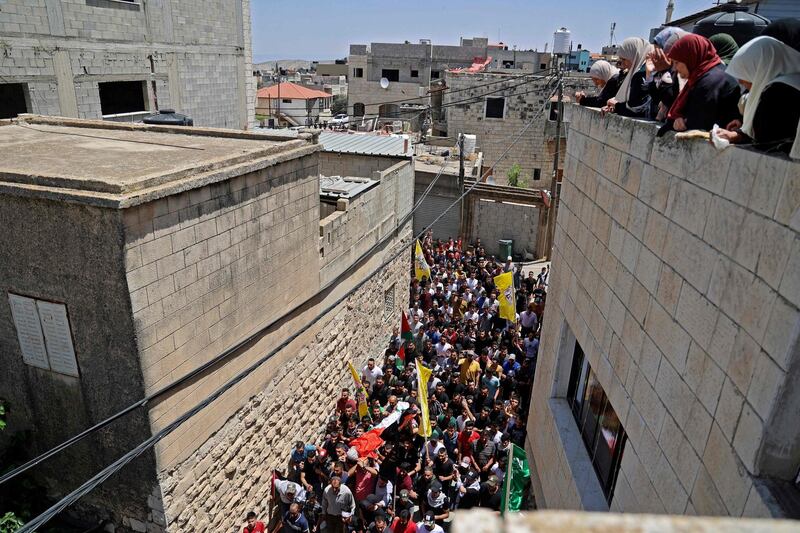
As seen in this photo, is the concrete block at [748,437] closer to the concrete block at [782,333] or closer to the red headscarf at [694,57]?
the concrete block at [782,333]

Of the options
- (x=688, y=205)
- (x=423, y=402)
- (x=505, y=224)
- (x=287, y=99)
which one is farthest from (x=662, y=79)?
(x=287, y=99)

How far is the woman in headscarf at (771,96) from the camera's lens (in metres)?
3.00

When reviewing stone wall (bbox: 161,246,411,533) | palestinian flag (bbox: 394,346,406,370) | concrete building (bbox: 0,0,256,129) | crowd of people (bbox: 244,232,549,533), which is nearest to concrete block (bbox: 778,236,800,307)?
crowd of people (bbox: 244,232,549,533)

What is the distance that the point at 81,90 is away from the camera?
44.7 ft

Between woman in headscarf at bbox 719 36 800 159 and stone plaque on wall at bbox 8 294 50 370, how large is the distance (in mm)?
7130

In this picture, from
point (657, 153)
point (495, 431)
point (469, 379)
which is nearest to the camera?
point (657, 153)

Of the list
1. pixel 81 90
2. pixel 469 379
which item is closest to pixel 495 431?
pixel 469 379

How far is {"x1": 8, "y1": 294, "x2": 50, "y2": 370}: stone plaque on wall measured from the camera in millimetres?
6488

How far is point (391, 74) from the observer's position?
152ft

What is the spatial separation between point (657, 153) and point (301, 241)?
6.12 metres

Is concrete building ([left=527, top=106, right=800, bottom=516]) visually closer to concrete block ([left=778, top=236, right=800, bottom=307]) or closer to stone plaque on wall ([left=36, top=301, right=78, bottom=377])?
concrete block ([left=778, top=236, right=800, bottom=307])

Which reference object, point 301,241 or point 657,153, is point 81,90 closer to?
point 301,241

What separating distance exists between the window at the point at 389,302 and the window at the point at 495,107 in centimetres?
1888

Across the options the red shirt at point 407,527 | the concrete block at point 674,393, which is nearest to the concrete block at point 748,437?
the concrete block at point 674,393
